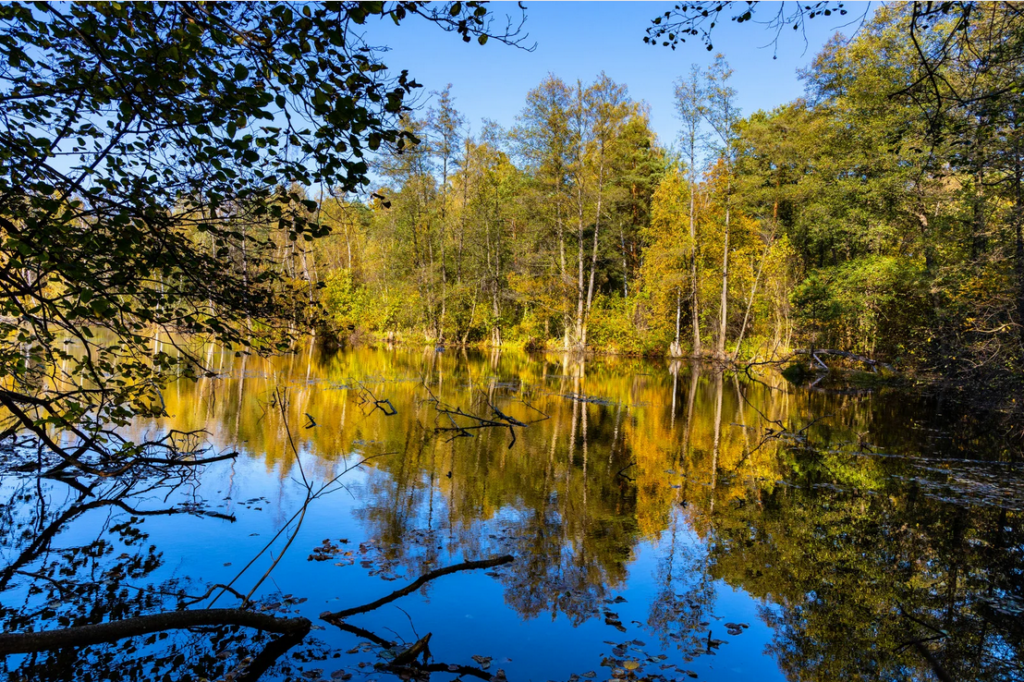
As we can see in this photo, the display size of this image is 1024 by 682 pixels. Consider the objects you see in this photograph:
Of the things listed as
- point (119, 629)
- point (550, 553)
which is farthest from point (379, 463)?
point (119, 629)

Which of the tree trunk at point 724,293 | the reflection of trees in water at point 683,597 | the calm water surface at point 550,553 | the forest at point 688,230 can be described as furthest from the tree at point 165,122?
the tree trunk at point 724,293

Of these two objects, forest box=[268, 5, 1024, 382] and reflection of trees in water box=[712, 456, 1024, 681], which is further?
forest box=[268, 5, 1024, 382]

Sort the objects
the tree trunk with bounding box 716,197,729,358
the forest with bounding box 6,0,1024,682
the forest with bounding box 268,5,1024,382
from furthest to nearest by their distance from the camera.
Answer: the tree trunk with bounding box 716,197,729,358 → the forest with bounding box 268,5,1024,382 → the forest with bounding box 6,0,1024,682

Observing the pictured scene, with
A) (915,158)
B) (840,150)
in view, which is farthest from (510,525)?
(840,150)

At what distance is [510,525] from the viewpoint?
671cm

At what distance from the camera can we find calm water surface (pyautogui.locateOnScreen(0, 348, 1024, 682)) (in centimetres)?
424

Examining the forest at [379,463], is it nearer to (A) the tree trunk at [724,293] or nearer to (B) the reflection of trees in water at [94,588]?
(B) the reflection of trees in water at [94,588]

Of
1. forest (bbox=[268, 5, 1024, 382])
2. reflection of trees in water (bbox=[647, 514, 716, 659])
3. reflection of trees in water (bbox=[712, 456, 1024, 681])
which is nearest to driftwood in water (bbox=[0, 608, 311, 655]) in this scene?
reflection of trees in water (bbox=[647, 514, 716, 659])

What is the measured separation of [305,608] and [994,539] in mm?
7605

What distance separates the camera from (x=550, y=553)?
5.96 meters

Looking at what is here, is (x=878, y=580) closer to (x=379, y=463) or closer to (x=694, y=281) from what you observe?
(x=379, y=463)

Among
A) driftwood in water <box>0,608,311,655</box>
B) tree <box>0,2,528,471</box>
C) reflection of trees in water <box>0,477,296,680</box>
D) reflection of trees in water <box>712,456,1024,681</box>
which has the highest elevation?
tree <box>0,2,528,471</box>

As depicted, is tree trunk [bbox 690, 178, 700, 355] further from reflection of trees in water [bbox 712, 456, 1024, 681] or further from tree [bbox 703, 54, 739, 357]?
reflection of trees in water [bbox 712, 456, 1024, 681]

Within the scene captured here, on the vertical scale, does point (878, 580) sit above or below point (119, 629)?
below
